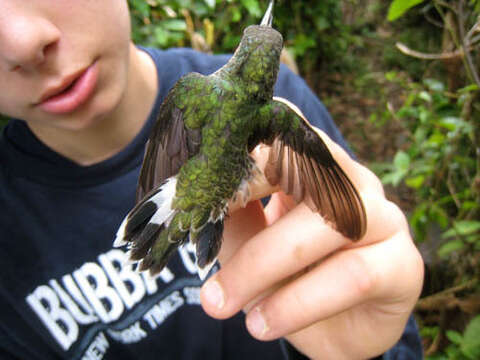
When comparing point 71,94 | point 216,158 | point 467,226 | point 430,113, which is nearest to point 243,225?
point 216,158

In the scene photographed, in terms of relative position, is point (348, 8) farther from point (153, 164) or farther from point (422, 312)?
point (153, 164)

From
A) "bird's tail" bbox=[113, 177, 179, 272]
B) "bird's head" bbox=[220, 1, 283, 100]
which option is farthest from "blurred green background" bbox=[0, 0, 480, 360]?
"bird's tail" bbox=[113, 177, 179, 272]

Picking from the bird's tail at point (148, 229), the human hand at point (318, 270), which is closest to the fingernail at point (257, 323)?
the human hand at point (318, 270)

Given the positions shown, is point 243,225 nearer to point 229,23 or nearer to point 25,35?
point 25,35

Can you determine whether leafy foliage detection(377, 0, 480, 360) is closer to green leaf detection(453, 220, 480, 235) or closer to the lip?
green leaf detection(453, 220, 480, 235)

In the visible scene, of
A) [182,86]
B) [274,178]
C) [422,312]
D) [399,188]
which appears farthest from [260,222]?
[399,188]
